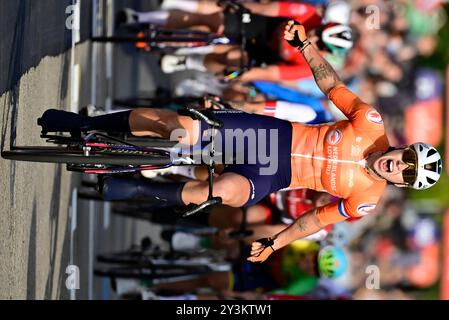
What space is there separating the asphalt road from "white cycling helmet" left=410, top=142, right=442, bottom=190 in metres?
3.47

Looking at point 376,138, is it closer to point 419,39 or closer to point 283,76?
point 283,76

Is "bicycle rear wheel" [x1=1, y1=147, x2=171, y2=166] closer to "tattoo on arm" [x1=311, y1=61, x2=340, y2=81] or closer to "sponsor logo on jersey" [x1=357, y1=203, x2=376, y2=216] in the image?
"tattoo on arm" [x1=311, y1=61, x2=340, y2=81]

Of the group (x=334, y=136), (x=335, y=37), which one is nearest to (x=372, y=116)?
(x=334, y=136)

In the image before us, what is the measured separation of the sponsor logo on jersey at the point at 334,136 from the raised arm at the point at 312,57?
0.37 m

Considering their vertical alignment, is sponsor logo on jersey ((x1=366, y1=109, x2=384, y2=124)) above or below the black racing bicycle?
above

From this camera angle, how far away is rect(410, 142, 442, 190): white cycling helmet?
6.29 m

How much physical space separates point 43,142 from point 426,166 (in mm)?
3536

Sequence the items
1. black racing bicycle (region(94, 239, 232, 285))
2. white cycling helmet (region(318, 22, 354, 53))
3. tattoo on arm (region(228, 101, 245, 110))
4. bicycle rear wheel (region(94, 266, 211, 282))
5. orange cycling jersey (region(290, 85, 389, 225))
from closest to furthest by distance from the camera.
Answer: orange cycling jersey (region(290, 85, 389, 225)) → tattoo on arm (region(228, 101, 245, 110)) → white cycling helmet (region(318, 22, 354, 53)) → bicycle rear wheel (region(94, 266, 211, 282)) → black racing bicycle (region(94, 239, 232, 285))

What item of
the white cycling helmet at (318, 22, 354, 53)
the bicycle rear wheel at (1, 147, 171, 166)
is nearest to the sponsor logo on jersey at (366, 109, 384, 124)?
the bicycle rear wheel at (1, 147, 171, 166)

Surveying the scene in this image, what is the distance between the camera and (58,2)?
7469 mm
